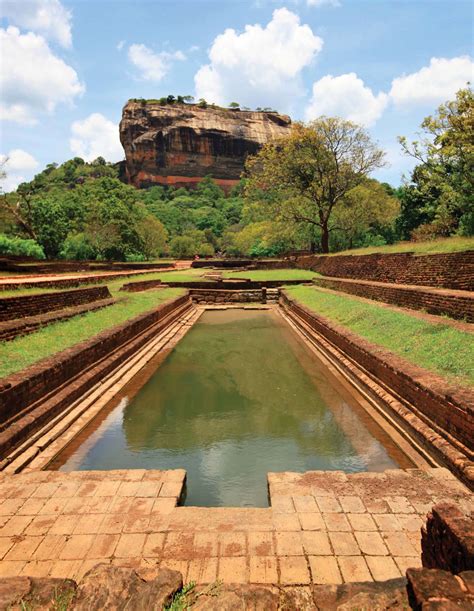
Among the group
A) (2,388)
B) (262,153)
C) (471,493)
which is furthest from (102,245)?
(471,493)

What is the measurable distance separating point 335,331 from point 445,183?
49.0 feet

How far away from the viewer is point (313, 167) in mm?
25062

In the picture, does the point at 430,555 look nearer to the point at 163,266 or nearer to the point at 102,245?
the point at 163,266

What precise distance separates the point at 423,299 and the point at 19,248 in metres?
26.2

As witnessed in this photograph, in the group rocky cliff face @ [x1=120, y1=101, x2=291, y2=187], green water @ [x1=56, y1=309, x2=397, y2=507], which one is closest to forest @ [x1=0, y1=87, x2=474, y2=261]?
green water @ [x1=56, y1=309, x2=397, y2=507]

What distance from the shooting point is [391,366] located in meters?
5.66

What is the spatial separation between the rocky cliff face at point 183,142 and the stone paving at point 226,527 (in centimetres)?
9421

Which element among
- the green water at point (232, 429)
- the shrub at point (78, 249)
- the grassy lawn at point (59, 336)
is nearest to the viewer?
the green water at point (232, 429)

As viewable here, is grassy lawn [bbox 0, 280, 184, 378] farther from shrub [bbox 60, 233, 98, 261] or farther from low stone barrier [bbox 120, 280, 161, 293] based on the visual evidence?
shrub [bbox 60, 233, 98, 261]

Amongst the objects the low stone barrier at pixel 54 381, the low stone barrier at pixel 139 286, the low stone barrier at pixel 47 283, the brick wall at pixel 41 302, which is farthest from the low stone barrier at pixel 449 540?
the low stone barrier at pixel 139 286

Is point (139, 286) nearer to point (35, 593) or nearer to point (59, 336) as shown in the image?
point (59, 336)

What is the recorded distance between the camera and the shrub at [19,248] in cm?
2584

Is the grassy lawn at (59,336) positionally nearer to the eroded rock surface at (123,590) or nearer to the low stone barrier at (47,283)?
the low stone barrier at (47,283)

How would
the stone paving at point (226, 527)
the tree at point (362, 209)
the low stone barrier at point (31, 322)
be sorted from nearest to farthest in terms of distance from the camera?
the stone paving at point (226, 527), the low stone barrier at point (31, 322), the tree at point (362, 209)
